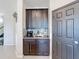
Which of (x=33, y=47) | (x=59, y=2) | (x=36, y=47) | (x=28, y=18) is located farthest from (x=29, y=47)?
(x=59, y=2)

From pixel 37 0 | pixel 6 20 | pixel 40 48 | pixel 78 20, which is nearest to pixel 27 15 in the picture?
pixel 37 0

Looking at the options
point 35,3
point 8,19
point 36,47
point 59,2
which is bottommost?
point 36,47

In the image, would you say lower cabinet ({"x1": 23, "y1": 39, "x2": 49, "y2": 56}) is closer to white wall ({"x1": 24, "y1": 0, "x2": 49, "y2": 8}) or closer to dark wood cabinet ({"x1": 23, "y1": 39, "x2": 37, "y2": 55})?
dark wood cabinet ({"x1": 23, "y1": 39, "x2": 37, "y2": 55})

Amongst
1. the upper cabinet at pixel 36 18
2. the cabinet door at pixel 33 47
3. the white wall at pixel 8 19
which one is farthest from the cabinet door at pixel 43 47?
the white wall at pixel 8 19

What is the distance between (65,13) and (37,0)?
12.8 ft

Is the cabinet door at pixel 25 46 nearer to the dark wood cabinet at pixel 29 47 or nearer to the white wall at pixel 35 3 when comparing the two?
the dark wood cabinet at pixel 29 47

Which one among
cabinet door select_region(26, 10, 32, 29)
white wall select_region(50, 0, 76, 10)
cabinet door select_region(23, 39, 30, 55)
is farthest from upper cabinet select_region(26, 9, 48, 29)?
white wall select_region(50, 0, 76, 10)

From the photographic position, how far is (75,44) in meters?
3.40

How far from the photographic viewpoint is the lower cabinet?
23.3ft

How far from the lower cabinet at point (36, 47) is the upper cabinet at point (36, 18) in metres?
1.40

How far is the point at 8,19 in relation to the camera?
11562 mm

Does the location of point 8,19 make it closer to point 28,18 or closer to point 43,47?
point 28,18

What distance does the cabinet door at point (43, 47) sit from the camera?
7113mm

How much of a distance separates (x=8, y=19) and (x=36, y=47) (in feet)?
17.4
